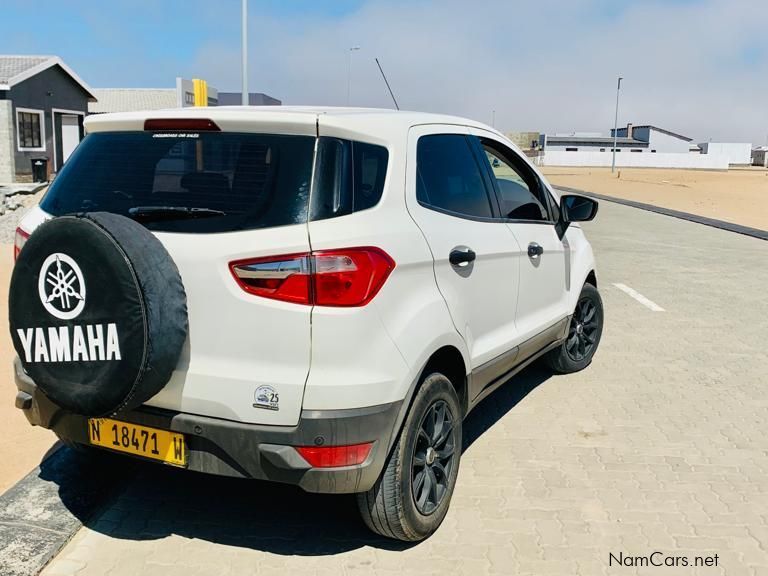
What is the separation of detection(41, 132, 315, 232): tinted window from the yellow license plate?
2.56ft

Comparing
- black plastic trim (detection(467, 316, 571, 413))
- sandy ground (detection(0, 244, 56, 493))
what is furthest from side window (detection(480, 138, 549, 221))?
sandy ground (detection(0, 244, 56, 493))

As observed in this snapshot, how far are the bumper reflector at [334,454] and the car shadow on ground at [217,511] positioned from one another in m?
0.68

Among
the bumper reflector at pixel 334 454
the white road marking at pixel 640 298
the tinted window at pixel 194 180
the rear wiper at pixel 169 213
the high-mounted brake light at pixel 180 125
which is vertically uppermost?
the high-mounted brake light at pixel 180 125

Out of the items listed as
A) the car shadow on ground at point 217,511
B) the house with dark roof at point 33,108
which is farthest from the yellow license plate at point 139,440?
the house with dark roof at point 33,108

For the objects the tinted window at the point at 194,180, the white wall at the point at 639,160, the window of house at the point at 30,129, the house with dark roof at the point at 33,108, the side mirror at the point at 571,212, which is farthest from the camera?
the white wall at the point at 639,160

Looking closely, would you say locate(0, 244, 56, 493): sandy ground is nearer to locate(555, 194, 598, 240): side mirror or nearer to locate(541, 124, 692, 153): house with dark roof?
locate(555, 194, 598, 240): side mirror

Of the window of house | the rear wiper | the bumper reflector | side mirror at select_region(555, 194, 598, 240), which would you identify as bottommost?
the bumper reflector

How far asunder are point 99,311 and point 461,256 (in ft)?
5.06

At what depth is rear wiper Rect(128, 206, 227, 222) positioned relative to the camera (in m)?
2.91

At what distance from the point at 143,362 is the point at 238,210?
63 centimetres

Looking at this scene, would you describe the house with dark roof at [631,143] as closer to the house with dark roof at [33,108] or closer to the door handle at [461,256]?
the house with dark roof at [33,108]

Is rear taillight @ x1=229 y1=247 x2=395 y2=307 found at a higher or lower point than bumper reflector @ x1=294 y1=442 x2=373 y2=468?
higher

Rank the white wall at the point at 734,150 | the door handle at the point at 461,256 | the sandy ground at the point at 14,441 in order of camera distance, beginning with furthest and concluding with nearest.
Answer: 1. the white wall at the point at 734,150
2. the sandy ground at the point at 14,441
3. the door handle at the point at 461,256

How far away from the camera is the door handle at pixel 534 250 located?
4438 mm
